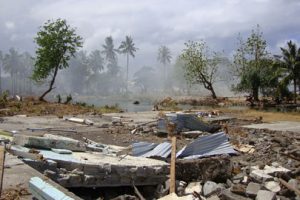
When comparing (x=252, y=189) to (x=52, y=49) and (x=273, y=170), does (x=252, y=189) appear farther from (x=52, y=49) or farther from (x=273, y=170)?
(x=52, y=49)

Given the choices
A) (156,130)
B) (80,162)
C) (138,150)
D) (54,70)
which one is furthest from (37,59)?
(80,162)

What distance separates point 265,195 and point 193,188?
1559 mm

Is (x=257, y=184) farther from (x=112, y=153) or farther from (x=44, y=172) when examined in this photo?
(x=44, y=172)

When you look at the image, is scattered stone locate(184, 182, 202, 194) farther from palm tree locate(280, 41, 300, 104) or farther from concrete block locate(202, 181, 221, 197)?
palm tree locate(280, 41, 300, 104)

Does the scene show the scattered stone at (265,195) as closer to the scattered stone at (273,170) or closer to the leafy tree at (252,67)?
the scattered stone at (273,170)

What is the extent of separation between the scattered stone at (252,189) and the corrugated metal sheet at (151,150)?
2.48 meters

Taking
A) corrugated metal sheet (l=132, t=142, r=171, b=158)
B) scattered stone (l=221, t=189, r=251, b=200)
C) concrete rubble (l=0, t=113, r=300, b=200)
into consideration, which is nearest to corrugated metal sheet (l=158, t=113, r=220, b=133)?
concrete rubble (l=0, t=113, r=300, b=200)

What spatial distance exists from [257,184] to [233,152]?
2.74 meters

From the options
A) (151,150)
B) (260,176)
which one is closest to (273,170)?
(260,176)

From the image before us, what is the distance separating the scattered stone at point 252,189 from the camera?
7818 mm

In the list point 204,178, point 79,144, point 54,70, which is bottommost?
point 204,178

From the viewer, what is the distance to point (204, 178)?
912 centimetres

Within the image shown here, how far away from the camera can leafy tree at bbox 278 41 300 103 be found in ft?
123

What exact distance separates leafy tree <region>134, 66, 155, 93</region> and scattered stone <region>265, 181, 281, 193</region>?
106m
